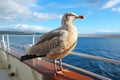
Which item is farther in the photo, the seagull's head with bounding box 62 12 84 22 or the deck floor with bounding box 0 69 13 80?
the deck floor with bounding box 0 69 13 80

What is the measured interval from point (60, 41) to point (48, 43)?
15 cm

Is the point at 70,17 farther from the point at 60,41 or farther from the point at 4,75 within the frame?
the point at 4,75

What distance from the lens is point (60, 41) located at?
5.83 feet

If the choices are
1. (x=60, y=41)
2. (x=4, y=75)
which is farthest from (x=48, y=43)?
(x=4, y=75)

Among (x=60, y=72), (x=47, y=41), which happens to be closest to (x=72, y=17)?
(x=47, y=41)

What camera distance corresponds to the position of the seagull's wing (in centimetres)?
181

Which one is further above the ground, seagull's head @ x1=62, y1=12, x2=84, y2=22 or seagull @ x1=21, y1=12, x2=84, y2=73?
seagull's head @ x1=62, y1=12, x2=84, y2=22

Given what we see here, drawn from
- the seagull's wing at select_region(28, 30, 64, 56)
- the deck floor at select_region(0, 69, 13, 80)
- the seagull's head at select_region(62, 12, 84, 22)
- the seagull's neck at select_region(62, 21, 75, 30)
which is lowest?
the deck floor at select_region(0, 69, 13, 80)

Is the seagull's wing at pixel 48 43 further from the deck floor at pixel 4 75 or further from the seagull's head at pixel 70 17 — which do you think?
the deck floor at pixel 4 75

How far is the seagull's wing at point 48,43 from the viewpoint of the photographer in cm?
181

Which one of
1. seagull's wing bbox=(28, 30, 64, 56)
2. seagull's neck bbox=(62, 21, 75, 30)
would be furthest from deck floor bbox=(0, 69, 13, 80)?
seagull's neck bbox=(62, 21, 75, 30)

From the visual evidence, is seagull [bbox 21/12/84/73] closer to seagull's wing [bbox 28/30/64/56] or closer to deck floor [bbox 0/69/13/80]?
seagull's wing [bbox 28/30/64/56]

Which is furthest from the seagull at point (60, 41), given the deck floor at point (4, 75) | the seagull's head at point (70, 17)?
the deck floor at point (4, 75)

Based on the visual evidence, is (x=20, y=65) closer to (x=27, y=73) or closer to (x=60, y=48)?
(x=27, y=73)
